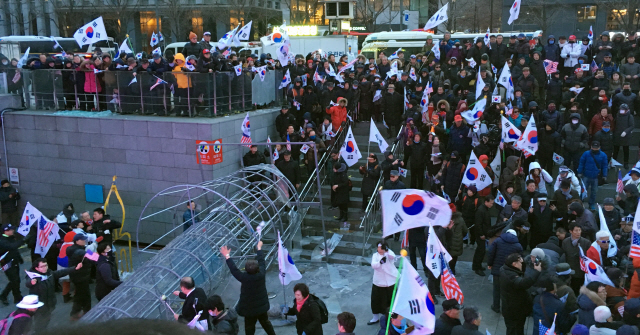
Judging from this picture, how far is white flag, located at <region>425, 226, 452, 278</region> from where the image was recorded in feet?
30.2

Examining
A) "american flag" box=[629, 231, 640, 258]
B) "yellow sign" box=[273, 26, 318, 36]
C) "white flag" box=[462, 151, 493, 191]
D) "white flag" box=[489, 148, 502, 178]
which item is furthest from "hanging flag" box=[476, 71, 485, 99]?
"yellow sign" box=[273, 26, 318, 36]

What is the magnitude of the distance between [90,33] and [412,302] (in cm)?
1393

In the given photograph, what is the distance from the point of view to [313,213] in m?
15.4

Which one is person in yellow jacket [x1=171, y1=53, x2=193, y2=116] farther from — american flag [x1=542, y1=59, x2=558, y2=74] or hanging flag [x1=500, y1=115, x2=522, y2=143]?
american flag [x1=542, y1=59, x2=558, y2=74]

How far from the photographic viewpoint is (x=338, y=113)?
17109 mm

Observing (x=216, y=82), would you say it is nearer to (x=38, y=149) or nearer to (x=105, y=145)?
(x=105, y=145)

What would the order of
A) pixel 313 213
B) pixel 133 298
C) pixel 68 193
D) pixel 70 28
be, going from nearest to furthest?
pixel 133 298 → pixel 313 213 → pixel 68 193 → pixel 70 28

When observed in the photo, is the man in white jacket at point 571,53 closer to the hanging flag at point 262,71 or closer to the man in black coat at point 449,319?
the hanging flag at point 262,71

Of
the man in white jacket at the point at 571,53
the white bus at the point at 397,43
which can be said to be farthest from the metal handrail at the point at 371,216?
the white bus at the point at 397,43

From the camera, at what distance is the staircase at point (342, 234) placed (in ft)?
44.3

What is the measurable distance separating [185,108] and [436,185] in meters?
6.75

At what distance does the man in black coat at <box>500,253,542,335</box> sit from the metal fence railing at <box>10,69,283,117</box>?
9147 mm

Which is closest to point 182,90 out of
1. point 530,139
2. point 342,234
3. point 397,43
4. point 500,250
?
point 342,234

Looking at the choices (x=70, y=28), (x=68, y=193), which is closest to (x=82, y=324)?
(x=68, y=193)
